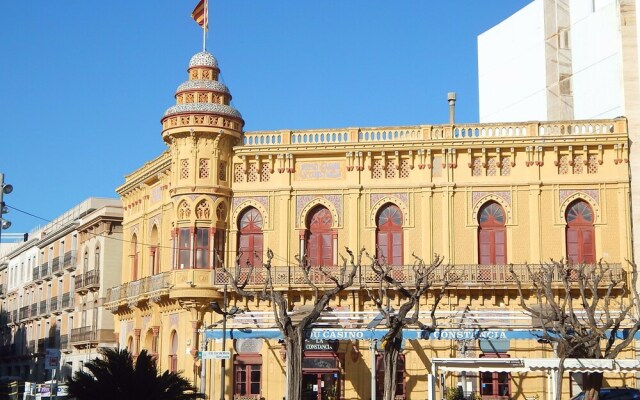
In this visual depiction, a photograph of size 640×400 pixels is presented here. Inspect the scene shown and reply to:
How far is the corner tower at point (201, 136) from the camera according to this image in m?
38.4

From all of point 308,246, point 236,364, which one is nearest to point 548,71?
point 308,246

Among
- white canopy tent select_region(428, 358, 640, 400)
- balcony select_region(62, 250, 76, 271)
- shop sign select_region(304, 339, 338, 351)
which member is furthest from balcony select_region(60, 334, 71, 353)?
white canopy tent select_region(428, 358, 640, 400)

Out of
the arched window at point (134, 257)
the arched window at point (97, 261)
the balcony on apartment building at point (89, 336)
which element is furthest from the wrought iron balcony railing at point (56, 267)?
the arched window at point (134, 257)

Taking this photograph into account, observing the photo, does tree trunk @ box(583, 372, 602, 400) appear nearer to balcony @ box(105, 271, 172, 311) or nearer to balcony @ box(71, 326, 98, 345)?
balcony @ box(105, 271, 172, 311)

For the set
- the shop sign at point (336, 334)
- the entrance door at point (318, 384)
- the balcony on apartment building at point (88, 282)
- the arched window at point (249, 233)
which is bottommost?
the entrance door at point (318, 384)

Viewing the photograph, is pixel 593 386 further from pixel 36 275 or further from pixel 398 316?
pixel 36 275

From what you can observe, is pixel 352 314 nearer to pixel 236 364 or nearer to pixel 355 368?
pixel 355 368

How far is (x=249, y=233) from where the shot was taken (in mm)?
39062

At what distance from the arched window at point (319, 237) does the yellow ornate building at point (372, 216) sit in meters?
0.05

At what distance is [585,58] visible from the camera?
48.6m

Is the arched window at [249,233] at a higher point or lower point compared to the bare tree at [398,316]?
higher

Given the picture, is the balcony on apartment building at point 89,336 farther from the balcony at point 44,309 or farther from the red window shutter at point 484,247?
the red window shutter at point 484,247

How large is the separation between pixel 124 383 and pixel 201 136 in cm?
1748

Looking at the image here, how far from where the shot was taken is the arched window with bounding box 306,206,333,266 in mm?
38469
